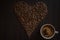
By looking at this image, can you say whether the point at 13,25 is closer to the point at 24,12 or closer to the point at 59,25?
the point at 24,12

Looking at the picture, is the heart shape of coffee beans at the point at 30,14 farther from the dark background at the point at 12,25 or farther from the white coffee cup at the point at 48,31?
the white coffee cup at the point at 48,31

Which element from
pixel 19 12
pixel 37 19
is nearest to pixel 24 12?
pixel 19 12

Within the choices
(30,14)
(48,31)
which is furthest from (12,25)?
(48,31)

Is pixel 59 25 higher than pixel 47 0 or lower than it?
lower

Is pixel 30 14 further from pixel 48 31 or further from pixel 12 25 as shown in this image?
pixel 48 31

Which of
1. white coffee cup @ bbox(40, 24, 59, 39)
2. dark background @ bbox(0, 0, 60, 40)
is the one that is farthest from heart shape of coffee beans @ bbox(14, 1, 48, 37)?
white coffee cup @ bbox(40, 24, 59, 39)

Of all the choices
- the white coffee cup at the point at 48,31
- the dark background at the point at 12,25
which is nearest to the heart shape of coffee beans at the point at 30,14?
the dark background at the point at 12,25
